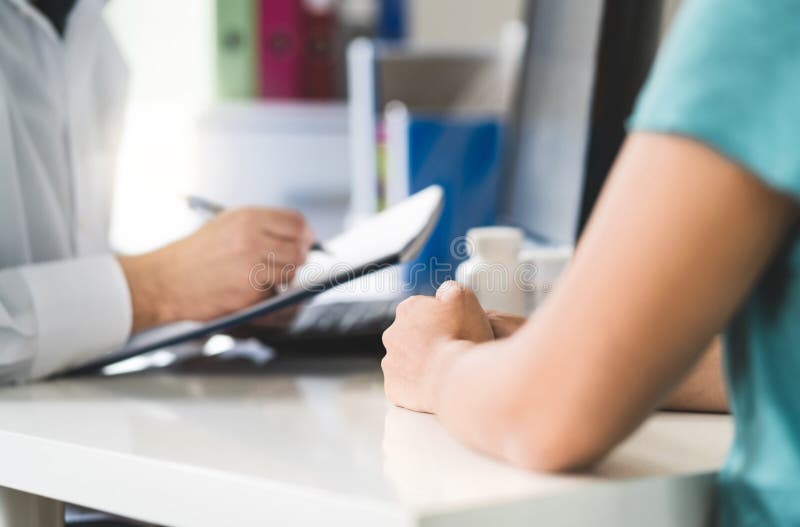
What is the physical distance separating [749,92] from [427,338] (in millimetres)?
285

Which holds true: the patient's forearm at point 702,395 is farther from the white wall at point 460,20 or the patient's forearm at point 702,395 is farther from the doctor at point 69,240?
the white wall at point 460,20

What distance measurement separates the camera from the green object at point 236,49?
2240 millimetres

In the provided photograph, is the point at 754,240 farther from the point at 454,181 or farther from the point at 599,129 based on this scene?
the point at 454,181

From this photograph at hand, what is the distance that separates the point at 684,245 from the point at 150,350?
0.59m

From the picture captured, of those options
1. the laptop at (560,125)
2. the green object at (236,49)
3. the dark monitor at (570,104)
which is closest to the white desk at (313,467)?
the laptop at (560,125)

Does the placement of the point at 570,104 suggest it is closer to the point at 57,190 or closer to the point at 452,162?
the point at 452,162

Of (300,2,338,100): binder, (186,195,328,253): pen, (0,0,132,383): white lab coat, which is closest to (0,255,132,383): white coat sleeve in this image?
(0,0,132,383): white lab coat

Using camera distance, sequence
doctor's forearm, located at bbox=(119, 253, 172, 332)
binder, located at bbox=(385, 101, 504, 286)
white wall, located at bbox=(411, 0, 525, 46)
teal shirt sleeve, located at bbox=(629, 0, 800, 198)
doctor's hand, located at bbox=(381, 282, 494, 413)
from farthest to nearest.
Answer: white wall, located at bbox=(411, 0, 525, 46), binder, located at bbox=(385, 101, 504, 286), doctor's forearm, located at bbox=(119, 253, 172, 332), doctor's hand, located at bbox=(381, 282, 494, 413), teal shirt sleeve, located at bbox=(629, 0, 800, 198)

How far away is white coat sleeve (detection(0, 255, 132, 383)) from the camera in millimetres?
886

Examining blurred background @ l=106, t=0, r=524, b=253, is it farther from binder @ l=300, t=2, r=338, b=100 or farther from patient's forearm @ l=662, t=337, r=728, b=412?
patient's forearm @ l=662, t=337, r=728, b=412

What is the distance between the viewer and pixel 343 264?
879mm

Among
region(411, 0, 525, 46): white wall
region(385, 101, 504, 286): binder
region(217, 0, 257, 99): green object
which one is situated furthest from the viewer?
region(411, 0, 525, 46): white wall

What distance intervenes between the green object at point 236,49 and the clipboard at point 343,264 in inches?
52.3

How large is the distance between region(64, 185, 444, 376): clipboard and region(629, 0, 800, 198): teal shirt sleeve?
1.31 feet
